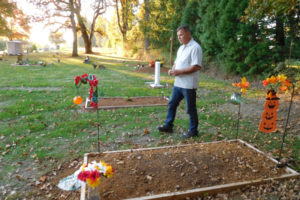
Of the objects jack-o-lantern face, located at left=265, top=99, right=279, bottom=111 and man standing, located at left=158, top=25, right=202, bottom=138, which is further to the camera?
man standing, located at left=158, top=25, right=202, bottom=138

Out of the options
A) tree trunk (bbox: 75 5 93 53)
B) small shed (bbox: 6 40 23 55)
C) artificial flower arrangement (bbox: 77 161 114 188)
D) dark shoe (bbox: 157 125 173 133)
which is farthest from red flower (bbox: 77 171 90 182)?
tree trunk (bbox: 75 5 93 53)

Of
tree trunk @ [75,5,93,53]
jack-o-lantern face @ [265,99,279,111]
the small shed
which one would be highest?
tree trunk @ [75,5,93,53]

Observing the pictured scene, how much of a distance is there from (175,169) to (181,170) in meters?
0.09

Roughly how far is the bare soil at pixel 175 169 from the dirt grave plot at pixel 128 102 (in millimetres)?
2921

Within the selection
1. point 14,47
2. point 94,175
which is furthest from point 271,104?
point 14,47

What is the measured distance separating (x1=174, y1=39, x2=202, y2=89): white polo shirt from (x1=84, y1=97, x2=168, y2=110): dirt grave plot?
2.76 metres

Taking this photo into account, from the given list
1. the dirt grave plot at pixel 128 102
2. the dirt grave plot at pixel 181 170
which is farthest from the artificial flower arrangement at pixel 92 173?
the dirt grave plot at pixel 128 102

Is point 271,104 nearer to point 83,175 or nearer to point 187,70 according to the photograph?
point 187,70

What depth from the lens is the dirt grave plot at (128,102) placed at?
A: 6.33 metres

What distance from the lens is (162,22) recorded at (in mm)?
20375

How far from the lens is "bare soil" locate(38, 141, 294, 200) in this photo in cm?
272

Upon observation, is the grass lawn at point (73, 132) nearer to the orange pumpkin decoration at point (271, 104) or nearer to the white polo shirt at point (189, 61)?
the orange pumpkin decoration at point (271, 104)

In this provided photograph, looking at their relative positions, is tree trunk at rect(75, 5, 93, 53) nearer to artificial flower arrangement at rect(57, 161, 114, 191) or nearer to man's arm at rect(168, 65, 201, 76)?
man's arm at rect(168, 65, 201, 76)

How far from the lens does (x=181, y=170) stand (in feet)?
10.0
